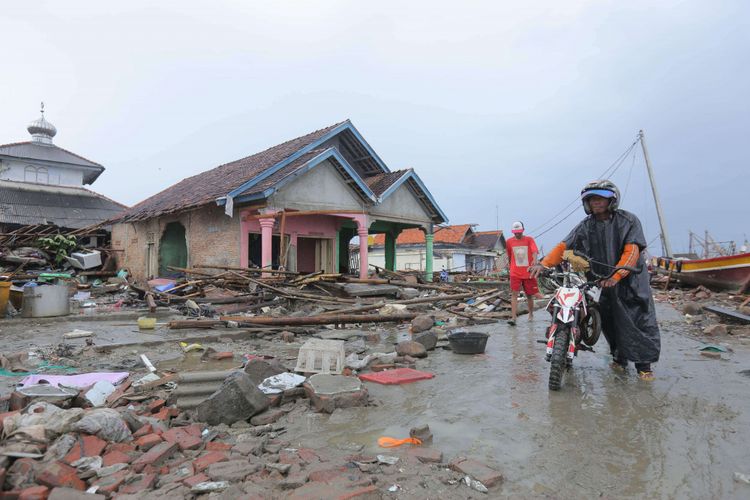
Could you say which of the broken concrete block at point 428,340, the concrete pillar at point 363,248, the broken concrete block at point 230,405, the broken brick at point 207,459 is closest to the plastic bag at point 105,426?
the broken concrete block at point 230,405

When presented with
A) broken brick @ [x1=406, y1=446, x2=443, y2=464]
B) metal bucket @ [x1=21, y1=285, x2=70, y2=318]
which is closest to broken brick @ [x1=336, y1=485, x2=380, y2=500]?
broken brick @ [x1=406, y1=446, x2=443, y2=464]

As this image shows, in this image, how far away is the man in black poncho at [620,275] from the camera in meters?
4.23

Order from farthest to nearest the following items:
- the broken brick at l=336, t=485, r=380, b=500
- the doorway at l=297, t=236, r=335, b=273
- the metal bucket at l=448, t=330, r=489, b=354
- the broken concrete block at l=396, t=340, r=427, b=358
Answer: the doorway at l=297, t=236, r=335, b=273
the metal bucket at l=448, t=330, r=489, b=354
the broken concrete block at l=396, t=340, r=427, b=358
the broken brick at l=336, t=485, r=380, b=500

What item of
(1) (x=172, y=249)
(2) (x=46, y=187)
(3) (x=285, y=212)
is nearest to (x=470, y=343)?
(3) (x=285, y=212)

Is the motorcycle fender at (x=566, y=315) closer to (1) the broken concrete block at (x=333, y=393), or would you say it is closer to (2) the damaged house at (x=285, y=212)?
(1) the broken concrete block at (x=333, y=393)

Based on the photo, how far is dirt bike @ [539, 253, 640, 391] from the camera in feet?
12.6

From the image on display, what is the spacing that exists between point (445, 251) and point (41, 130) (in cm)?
3028

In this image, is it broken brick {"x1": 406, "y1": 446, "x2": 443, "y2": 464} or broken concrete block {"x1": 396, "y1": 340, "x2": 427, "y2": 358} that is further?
broken concrete block {"x1": 396, "y1": 340, "x2": 427, "y2": 358}

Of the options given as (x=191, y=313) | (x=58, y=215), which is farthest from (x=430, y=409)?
(x=58, y=215)

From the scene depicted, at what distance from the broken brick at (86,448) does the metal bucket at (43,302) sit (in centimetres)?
759

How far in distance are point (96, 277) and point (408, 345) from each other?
17.9 meters

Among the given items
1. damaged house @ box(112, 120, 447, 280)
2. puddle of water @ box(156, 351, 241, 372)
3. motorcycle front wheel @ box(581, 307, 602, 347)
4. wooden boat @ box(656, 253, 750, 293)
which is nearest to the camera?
motorcycle front wheel @ box(581, 307, 602, 347)

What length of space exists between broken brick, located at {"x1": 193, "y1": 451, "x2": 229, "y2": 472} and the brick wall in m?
11.7

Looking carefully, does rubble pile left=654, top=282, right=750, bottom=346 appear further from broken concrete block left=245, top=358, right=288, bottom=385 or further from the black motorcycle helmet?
broken concrete block left=245, top=358, right=288, bottom=385
